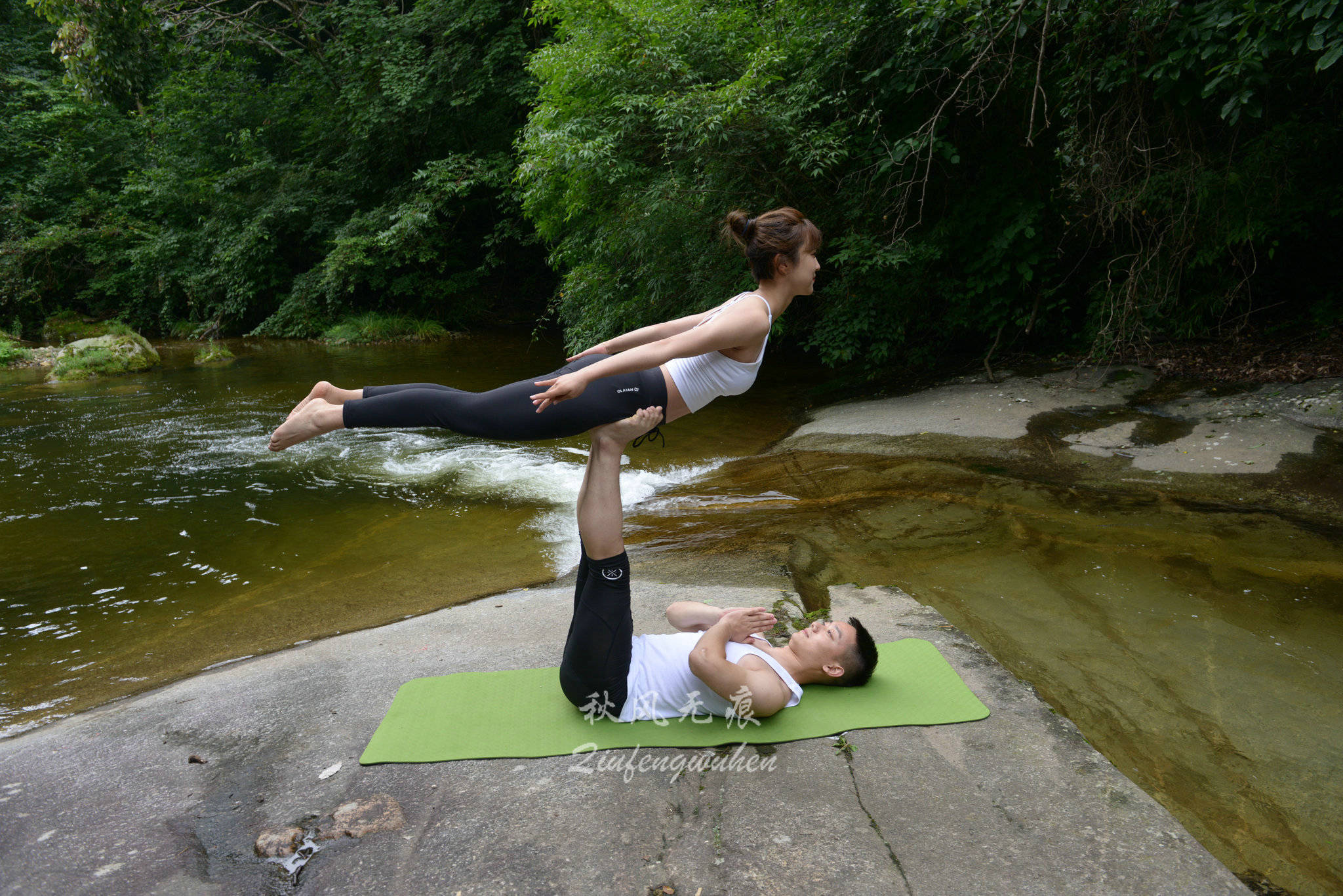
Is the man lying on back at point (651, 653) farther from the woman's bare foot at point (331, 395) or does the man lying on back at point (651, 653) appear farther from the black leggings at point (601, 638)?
the woman's bare foot at point (331, 395)

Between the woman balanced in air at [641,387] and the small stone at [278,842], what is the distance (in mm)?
1290

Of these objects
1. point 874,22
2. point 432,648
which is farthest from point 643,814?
point 874,22

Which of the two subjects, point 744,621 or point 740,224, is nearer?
point 744,621

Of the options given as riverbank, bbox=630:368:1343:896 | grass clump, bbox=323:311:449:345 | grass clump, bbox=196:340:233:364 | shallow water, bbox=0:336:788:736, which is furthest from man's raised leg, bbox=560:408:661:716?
grass clump, bbox=323:311:449:345

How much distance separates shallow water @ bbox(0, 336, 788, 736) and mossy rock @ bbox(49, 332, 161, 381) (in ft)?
8.64

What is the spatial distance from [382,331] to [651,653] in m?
16.4

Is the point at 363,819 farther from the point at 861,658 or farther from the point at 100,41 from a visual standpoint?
the point at 100,41

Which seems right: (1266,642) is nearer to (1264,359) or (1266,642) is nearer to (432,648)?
(432,648)

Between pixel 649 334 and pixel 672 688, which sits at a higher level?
pixel 649 334

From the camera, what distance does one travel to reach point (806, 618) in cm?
373

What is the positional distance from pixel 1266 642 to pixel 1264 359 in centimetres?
564

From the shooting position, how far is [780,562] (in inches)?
180

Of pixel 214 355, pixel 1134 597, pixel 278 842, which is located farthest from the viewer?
pixel 214 355

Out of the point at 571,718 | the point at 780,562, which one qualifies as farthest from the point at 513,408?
the point at 780,562
